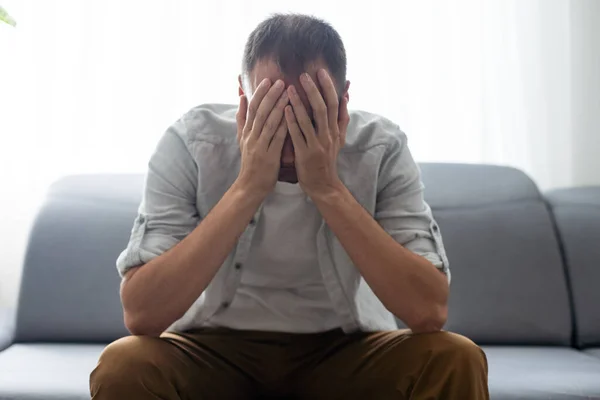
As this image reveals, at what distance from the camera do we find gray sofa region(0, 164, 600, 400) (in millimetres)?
1860

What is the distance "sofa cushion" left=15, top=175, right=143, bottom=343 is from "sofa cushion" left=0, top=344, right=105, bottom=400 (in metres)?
0.06

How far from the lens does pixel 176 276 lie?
1.24 meters

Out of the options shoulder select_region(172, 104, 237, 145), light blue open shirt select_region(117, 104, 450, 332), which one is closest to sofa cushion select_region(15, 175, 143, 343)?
light blue open shirt select_region(117, 104, 450, 332)

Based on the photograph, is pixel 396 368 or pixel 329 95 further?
pixel 329 95

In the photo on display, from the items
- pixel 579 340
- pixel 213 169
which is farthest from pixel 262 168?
pixel 579 340

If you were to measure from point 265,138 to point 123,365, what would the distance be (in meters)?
0.47

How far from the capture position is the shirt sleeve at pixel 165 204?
4.27ft

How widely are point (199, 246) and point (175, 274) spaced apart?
2.5 inches

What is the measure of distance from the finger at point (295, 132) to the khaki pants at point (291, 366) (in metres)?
0.37

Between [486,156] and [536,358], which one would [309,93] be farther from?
[486,156]

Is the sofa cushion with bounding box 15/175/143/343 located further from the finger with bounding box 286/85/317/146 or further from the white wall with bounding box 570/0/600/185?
the white wall with bounding box 570/0/600/185

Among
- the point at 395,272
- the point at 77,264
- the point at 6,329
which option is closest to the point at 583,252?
the point at 395,272

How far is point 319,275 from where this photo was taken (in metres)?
1.44

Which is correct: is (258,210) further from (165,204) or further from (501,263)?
(501,263)
